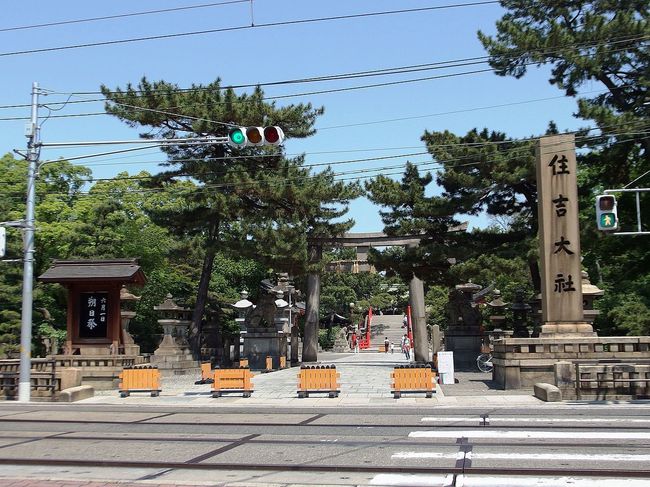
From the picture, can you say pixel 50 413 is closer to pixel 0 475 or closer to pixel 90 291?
pixel 0 475

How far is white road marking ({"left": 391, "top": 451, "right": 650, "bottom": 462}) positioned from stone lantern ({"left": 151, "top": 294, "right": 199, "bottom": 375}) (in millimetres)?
22664

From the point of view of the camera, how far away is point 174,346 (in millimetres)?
31750

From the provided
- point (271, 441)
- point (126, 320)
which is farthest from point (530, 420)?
point (126, 320)

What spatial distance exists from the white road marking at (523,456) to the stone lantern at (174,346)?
74.4 ft

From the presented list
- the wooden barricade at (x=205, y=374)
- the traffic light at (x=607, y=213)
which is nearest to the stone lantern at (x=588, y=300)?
the traffic light at (x=607, y=213)

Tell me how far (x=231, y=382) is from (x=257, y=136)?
998cm

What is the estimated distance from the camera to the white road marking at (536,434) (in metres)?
11.4

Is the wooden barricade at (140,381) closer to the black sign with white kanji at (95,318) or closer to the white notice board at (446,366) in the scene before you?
the black sign with white kanji at (95,318)

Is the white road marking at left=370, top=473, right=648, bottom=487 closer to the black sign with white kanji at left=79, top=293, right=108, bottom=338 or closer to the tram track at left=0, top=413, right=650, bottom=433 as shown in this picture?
the tram track at left=0, top=413, right=650, bottom=433

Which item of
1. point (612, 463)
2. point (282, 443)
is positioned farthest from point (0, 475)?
point (612, 463)

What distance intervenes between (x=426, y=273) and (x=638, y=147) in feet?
36.7

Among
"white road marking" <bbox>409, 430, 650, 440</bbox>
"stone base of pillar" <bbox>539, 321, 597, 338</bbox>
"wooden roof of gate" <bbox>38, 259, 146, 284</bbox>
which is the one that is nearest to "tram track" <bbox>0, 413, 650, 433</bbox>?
"white road marking" <bbox>409, 430, 650, 440</bbox>

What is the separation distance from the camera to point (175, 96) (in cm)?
3192

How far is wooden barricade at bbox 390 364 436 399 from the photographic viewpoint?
20031 mm
